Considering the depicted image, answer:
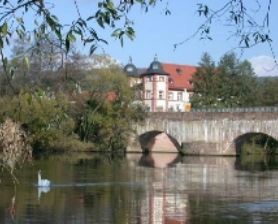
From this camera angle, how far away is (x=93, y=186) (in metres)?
26.9

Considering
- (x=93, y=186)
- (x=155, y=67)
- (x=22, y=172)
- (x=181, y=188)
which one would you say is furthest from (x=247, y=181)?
(x=155, y=67)

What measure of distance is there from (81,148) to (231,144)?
12.4 meters

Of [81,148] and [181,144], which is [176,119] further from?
[81,148]

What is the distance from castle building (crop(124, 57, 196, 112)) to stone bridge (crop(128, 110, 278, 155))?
1513cm

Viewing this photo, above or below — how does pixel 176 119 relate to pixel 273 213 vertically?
above

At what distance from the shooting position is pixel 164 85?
83.2 m

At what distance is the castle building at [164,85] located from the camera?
81.6 metres

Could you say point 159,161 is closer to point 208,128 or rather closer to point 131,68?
point 208,128

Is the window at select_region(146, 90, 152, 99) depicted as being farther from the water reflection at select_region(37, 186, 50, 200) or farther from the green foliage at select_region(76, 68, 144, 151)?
the water reflection at select_region(37, 186, 50, 200)

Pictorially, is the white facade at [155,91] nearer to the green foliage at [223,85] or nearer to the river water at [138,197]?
the green foliage at [223,85]

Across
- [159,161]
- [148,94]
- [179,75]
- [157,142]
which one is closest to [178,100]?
[179,75]

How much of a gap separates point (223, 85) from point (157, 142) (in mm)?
18769

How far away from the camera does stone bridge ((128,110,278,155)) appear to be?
177 feet

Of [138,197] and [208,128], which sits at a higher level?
[208,128]
